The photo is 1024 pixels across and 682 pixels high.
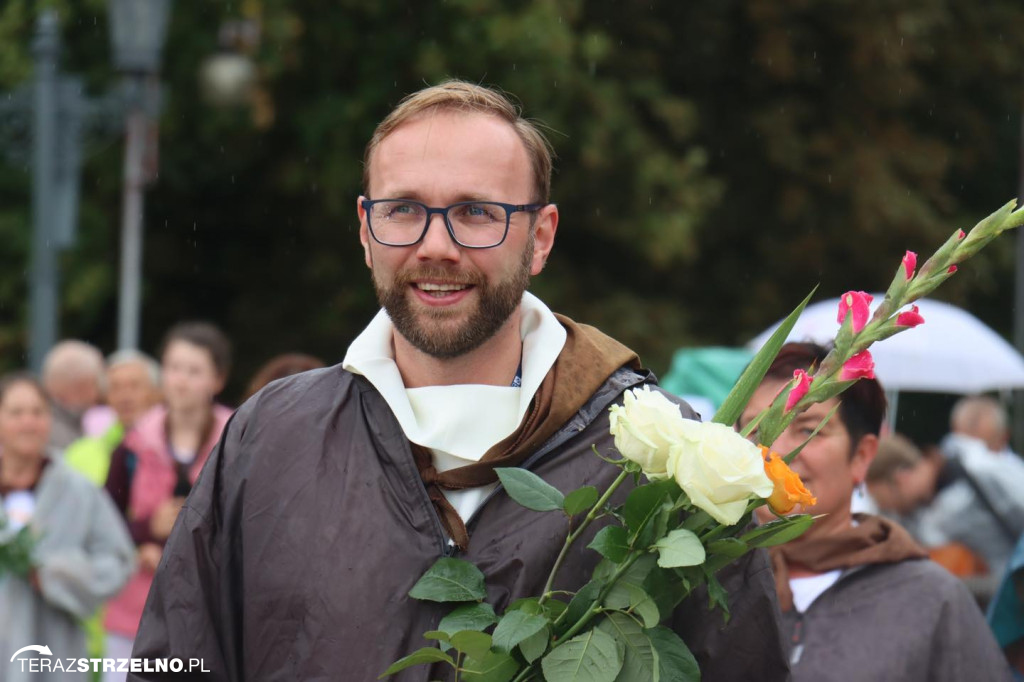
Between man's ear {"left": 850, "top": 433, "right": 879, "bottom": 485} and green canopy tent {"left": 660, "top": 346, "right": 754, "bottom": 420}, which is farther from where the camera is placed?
green canopy tent {"left": 660, "top": 346, "right": 754, "bottom": 420}

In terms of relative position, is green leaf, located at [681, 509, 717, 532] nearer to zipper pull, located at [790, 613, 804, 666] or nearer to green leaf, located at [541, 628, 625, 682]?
green leaf, located at [541, 628, 625, 682]

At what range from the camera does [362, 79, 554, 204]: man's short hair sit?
3010mm

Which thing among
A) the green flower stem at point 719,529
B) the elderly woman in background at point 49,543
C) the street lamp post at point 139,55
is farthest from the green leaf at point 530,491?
the street lamp post at point 139,55

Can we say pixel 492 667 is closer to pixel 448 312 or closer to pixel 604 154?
pixel 448 312

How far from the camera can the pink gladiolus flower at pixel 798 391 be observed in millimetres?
2605

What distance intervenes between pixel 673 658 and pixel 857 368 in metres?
0.56

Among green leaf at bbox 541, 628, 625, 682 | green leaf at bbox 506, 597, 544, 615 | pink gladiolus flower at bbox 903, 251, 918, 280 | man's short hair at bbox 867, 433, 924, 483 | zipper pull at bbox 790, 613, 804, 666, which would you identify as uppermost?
pink gladiolus flower at bbox 903, 251, 918, 280

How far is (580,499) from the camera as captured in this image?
104 inches

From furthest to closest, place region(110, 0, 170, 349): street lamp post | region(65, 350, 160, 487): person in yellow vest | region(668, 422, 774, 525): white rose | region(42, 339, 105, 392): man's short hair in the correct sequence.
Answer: region(110, 0, 170, 349): street lamp post < region(42, 339, 105, 392): man's short hair < region(65, 350, 160, 487): person in yellow vest < region(668, 422, 774, 525): white rose

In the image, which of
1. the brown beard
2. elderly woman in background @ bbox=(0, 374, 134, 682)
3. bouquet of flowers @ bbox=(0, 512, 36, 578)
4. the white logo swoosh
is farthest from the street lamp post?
the brown beard

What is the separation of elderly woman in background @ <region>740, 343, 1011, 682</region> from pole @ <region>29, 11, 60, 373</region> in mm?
6375

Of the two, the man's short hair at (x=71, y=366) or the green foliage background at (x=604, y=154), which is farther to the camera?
the green foliage background at (x=604, y=154)

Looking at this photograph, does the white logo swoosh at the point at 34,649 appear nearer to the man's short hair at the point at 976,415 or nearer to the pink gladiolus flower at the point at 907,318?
the pink gladiolus flower at the point at 907,318

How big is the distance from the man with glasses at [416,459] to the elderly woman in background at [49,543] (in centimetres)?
365
